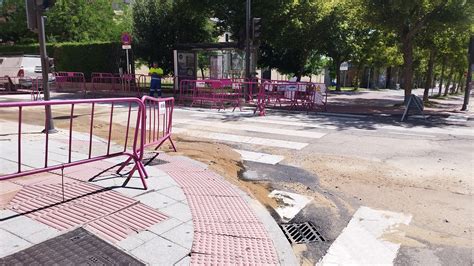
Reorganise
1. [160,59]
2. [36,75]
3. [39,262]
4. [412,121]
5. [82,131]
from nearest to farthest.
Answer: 1. [39,262]
2. [82,131]
3. [412,121]
4. [36,75]
5. [160,59]

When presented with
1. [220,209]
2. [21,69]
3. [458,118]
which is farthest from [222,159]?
[21,69]

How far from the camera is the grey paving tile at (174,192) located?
504 centimetres

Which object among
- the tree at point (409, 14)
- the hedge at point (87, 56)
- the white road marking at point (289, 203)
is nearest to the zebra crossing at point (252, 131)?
the white road marking at point (289, 203)

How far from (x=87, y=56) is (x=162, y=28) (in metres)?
5.02

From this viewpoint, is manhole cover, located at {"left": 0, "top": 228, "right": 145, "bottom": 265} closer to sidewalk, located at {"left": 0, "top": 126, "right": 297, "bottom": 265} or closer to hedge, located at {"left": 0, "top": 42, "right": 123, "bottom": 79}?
sidewalk, located at {"left": 0, "top": 126, "right": 297, "bottom": 265}

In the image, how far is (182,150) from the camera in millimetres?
8133

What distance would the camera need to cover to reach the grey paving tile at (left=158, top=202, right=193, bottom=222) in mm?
4423

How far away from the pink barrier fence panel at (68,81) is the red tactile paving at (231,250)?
22.4 metres

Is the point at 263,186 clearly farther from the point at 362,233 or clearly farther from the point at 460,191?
the point at 460,191

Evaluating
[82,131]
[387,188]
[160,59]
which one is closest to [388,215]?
[387,188]

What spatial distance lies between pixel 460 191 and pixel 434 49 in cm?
1920

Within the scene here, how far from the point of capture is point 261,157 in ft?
25.6

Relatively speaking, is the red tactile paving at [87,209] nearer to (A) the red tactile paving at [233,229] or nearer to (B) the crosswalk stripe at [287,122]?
(A) the red tactile paving at [233,229]

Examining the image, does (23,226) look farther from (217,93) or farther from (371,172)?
(217,93)
